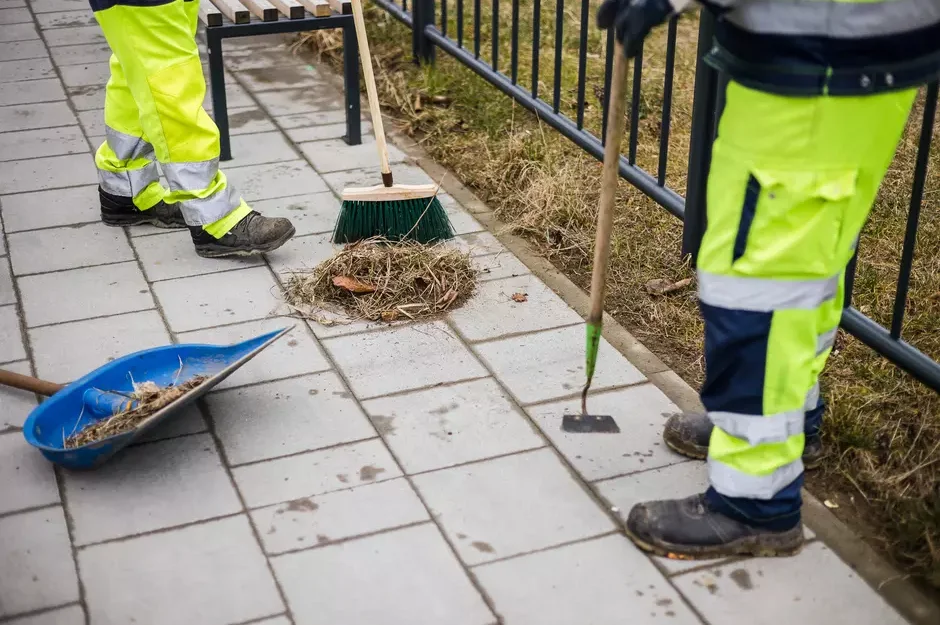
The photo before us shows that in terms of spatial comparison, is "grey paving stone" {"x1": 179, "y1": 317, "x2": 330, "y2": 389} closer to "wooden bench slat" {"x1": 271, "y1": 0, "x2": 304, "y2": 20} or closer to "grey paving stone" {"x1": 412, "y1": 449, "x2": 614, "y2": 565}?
"grey paving stone" {"x1": 412, "y1": 449, "x2": 614, "y2": 565}

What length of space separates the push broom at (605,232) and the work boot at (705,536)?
0.49 m

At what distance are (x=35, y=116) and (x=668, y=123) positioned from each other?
3.10 metres

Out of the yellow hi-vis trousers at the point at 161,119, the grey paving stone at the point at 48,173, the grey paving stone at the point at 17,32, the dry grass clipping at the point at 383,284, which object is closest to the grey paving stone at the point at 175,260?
the yellow hi-vis trousers at the point at 161,119

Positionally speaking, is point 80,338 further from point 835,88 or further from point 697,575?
point 835,88

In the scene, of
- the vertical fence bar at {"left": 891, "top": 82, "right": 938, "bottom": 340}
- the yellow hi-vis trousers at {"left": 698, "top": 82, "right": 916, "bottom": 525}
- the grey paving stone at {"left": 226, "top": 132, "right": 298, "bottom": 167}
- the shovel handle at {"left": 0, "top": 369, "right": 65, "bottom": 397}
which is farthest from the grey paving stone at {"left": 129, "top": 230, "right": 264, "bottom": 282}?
the vertical fence bar at {"left": 891, "top": 82, "right": 938, "bottom": 340}

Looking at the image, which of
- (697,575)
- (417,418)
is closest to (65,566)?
(417,418)

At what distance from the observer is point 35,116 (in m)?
5.50

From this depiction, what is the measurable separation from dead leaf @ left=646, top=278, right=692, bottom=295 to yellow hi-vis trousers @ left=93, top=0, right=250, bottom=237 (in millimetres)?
1471

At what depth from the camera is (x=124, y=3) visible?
3.79m

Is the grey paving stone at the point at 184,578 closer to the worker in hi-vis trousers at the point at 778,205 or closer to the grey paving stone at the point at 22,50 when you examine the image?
the worker in hi-vis trousers at the point at 778,205

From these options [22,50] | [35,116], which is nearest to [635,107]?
[35,116]

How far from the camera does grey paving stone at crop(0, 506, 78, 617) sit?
264cm

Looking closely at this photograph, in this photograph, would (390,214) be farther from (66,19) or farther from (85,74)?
(66,19)

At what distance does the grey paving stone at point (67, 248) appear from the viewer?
4184 millimetres
